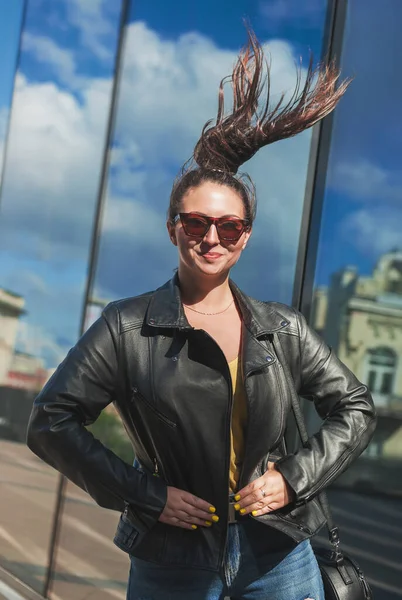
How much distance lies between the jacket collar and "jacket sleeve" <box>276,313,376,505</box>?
0.27ft

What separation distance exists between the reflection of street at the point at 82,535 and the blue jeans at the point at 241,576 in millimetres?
1096

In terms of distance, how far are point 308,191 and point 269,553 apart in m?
1.80

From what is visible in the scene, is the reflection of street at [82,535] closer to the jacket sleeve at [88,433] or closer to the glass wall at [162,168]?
the glass wall at [162,168]

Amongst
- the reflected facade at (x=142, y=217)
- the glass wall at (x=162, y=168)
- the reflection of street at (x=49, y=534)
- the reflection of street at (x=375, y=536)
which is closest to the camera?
the reflection of street at (x=375, y=536)

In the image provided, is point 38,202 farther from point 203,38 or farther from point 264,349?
point 264,349

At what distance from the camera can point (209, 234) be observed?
2.06 metres

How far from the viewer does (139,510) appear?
6.56 feet

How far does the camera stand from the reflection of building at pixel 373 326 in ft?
10.4

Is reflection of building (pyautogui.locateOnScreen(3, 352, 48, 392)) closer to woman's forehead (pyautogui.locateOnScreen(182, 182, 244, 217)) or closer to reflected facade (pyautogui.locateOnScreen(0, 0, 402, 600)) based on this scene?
reflected facade (pyautogui.locateOnScreen(0, 0, 402, 600))

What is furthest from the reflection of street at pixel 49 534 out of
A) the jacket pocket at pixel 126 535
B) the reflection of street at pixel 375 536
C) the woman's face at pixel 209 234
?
the woman's face at pixel 209 234

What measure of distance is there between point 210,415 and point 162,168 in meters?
2.56

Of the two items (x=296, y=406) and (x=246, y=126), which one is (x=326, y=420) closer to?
(x=296, y=406)

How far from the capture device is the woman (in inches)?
78.4

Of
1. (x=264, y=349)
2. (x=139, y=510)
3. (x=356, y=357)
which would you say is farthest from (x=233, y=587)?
(x=356, y=357)
